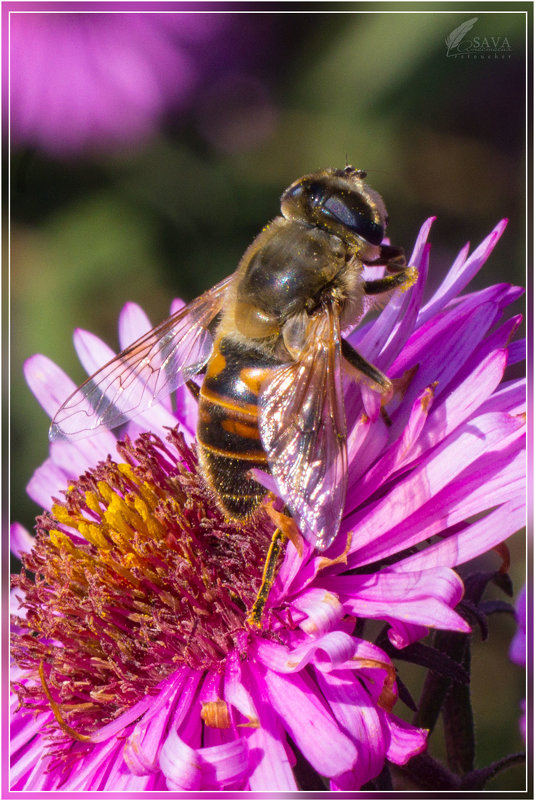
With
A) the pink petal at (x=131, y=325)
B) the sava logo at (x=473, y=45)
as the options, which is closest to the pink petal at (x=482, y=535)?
the sava logo at (x=473, y=45)

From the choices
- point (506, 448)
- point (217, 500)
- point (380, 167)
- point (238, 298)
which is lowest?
point (506, 448)

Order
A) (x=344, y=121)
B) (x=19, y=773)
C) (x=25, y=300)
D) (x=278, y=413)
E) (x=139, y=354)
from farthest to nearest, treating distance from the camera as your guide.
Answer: (x=25, y=300) → (x=344, y=121) → (x=139, y=354) → (x=19, y=773) → (x=278, y=413)

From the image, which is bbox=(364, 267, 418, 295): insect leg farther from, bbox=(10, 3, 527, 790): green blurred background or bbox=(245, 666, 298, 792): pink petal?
bbox=(245, 666, 298, 792): pink petal

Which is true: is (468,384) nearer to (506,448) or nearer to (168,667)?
(506,448)

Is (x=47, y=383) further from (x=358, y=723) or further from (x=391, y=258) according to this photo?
(x=358, y=723)

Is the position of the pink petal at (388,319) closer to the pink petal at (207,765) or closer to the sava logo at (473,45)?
the sava logo at (473,45)

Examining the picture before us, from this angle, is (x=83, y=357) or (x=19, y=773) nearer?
(x=19, y=773)

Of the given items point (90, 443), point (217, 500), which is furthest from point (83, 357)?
point (217, 500)

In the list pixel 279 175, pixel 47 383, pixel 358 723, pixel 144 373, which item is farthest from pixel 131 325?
pixel 358 723
